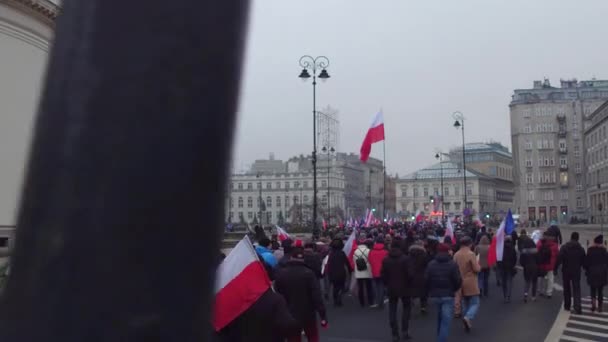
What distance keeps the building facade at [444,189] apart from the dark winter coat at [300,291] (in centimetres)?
12942

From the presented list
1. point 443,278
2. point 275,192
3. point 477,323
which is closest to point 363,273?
point 477,323

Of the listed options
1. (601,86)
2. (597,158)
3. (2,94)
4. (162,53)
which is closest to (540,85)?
(601,86)

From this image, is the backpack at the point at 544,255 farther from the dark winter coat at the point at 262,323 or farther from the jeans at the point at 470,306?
the dark winter coat at the point at 262,323

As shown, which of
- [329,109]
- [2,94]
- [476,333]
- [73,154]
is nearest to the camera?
[73,154]

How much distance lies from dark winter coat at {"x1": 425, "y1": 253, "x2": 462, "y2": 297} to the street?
5.76 ft

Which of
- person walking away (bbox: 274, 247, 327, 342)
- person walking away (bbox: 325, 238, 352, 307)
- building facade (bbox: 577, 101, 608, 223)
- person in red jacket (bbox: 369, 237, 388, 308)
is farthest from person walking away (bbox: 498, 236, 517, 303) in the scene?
building facade (bbox: 577, 101, 608, 223)

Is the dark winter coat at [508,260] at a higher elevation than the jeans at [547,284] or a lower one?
higher

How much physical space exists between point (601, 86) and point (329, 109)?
57.6 meters

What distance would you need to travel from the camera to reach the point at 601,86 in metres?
127

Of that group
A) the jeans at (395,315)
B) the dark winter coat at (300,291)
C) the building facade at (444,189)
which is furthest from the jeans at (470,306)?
the building facade at (444,189)

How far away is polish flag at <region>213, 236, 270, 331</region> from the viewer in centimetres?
621

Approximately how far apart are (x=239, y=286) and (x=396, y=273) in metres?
6.70

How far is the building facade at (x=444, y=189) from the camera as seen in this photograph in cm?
13825

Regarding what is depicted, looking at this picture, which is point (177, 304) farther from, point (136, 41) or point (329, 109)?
point (329, 109)
